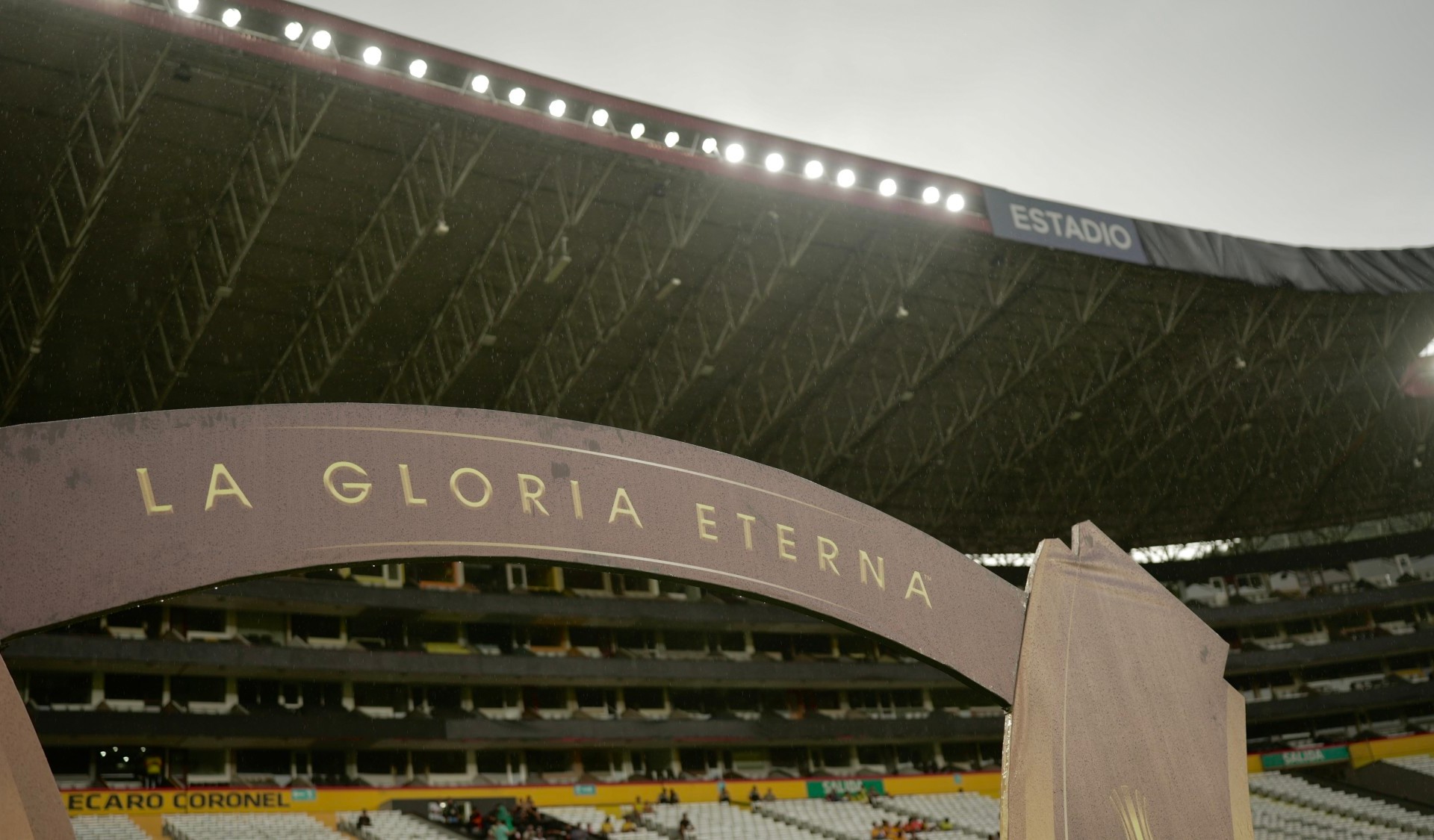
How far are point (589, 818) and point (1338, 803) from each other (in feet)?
77.5

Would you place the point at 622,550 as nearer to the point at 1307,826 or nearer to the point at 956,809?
the point at 956,809

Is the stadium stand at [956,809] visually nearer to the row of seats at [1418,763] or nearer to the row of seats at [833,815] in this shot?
the row of seats at [833,815]

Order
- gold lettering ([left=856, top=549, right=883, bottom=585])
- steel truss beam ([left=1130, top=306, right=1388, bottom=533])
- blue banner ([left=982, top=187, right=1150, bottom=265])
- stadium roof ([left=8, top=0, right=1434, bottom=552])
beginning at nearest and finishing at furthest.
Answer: gold lettering ([left=856, top=549, right=883, bottom=585]) → stadium roof ([left=8, top=0, right=1434, bottom=552]) → blue banner ([left=982, top=187, right=1150, bottom=265]) → steel truss beam ([left=1130, top=306, right=1388, bottom=533])

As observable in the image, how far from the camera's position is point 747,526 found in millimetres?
5016

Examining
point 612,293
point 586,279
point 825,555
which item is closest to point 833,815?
point 612,293

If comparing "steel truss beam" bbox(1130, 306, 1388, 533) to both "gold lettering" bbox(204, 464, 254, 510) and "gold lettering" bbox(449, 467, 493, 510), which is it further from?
"gold lettering" bbox(204, 464, 254, 510)

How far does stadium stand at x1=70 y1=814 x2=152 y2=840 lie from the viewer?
836 inches

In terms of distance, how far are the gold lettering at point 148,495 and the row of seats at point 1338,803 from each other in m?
37.1

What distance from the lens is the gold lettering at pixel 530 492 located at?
457 cm

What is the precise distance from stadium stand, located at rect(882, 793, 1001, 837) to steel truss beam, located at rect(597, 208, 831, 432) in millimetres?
12432

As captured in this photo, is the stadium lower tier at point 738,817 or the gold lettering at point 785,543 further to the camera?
the stadium lower tier at point 738,817

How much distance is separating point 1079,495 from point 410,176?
30.1m

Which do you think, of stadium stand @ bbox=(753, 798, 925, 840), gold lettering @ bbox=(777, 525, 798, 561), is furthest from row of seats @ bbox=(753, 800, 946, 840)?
gold lettering @ bbox=(777, 525, 798, 561)

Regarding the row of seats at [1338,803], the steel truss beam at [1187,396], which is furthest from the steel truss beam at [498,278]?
the row of seats at [1338,803]
